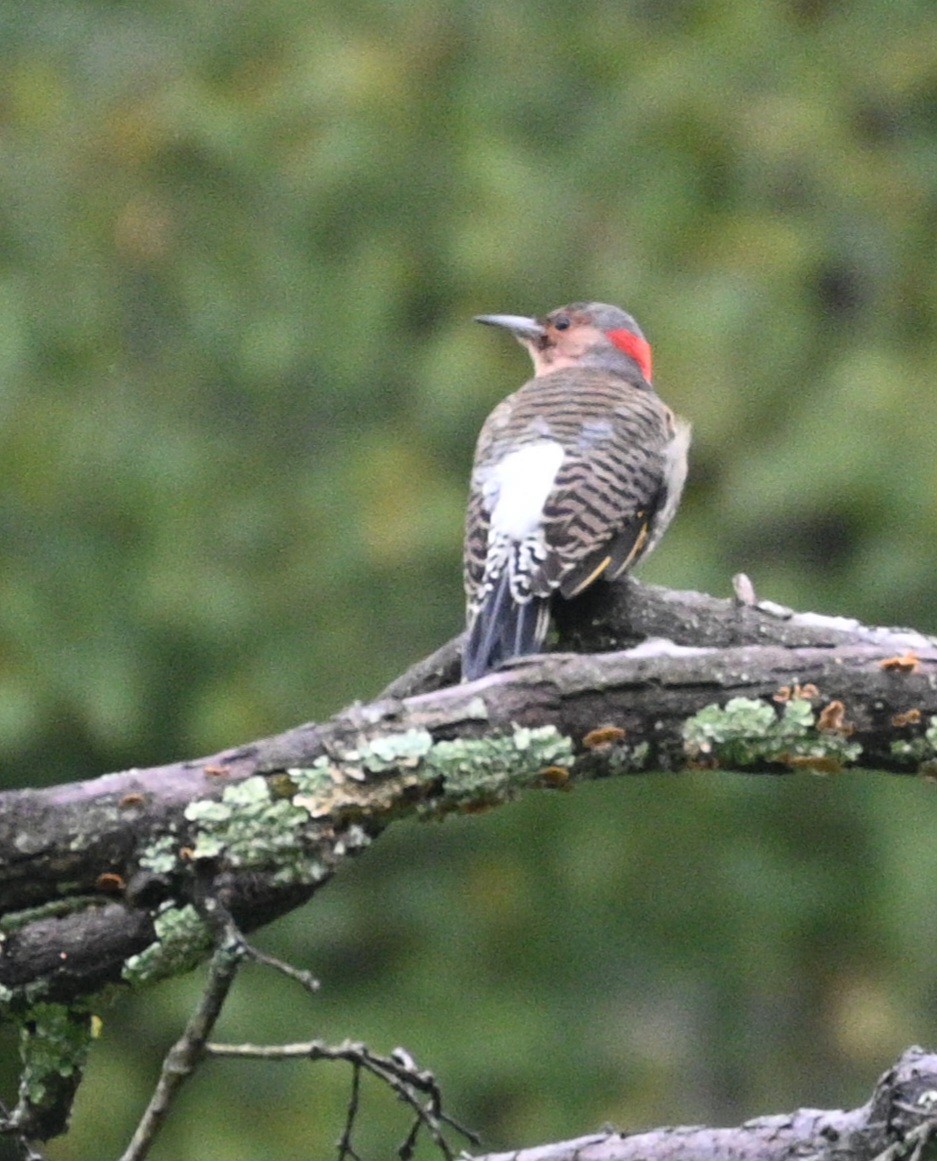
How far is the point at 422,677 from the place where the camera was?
5.25 metres

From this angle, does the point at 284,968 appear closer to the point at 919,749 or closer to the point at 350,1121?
the point at 350,1121

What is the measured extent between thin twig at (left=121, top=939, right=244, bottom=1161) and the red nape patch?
5.37 meters

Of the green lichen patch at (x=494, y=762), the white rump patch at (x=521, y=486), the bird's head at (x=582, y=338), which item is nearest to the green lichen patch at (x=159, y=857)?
the green lichen patch at (x=494, y=762)

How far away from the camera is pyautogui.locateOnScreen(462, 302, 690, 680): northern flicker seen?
19.9 feet

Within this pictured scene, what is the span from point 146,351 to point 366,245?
3.90ft

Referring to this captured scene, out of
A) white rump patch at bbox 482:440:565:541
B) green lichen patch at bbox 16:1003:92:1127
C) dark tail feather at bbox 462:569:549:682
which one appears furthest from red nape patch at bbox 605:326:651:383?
green lichen patch at bbox 16:1003:92:1127

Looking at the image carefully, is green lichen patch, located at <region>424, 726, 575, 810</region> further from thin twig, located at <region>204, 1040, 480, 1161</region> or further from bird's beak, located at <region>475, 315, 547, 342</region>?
bird's beak, located at <region>475, 315, 547, 342</region>

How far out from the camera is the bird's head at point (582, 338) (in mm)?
8328

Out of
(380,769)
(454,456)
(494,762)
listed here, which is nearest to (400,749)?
(380,769)

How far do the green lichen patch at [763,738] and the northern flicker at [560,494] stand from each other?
1.33 metres

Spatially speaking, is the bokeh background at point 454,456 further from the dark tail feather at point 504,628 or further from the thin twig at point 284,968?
the thin twig at point 284,968

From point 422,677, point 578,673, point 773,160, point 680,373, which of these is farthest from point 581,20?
point 578,673

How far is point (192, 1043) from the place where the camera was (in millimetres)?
3145

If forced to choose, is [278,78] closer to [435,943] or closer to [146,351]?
[146,351]
